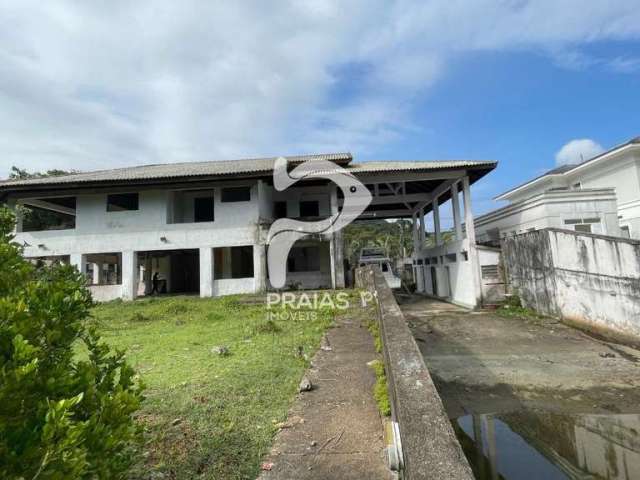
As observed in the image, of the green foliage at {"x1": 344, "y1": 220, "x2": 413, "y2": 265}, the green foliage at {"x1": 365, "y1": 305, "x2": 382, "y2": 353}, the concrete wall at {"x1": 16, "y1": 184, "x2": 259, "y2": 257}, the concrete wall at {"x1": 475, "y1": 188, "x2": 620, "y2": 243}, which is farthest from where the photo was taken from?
the green foliage at {"x1": 344, "y1": 220, "x2": 413, "y2": 265}

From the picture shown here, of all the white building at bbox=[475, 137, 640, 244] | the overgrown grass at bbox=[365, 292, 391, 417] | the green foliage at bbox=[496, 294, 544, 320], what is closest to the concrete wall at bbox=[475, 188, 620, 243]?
the white building at bbox=[475, 137, 640, 244]

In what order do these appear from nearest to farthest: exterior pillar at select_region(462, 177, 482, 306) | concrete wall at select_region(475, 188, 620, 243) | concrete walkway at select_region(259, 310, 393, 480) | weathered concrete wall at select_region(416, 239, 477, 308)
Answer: concrete walkway at select_region(259, 310, 393, 480)
concrete wall at select_region(475, 188, 620, 243)
exterior pillar at select_region(462, 177, 482, 306)
weathered concrete wall at select_region(416, 239, 477, 308)

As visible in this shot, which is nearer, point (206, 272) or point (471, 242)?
point (471, 242)

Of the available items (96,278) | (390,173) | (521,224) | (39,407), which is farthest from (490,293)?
(96,278)

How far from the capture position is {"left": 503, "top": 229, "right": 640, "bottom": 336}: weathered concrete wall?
23.2 ft

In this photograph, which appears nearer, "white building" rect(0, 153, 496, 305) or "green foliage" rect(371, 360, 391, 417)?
"green foliage" rect(371, 360, 391, 417)

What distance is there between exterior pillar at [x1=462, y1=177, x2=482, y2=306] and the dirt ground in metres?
2.57

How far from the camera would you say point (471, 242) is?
12.5 meters

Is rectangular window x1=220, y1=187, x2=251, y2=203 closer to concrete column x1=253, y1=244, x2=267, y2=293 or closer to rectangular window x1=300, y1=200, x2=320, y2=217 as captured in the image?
concrete column x1=253, y1=244, x2=267, y2=293

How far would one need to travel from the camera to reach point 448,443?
1985 mm

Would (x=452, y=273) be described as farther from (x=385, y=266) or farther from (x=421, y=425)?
(x=421, y=425)

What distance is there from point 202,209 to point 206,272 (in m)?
3.60

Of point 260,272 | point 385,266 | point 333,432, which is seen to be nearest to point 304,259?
point 260,272

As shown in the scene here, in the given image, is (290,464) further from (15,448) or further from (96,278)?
(96,278)
